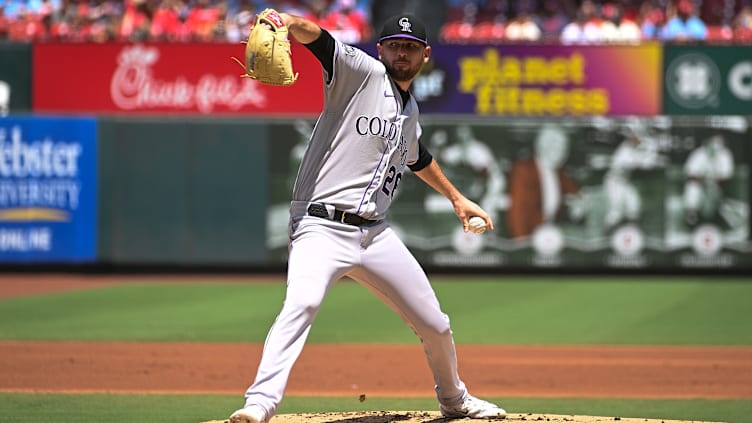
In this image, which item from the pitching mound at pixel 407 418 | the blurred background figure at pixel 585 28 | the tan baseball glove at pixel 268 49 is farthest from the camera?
the blurred background figure at pixel 585 28

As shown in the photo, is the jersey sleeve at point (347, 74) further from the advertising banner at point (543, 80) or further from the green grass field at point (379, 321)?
the advertising banner at point (543, 80)

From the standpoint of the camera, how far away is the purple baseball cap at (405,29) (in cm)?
547

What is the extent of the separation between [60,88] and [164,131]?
2084 millimetres

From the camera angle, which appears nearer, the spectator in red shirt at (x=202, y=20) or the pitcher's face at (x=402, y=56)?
the pitcher's face at (x=402, y=56)

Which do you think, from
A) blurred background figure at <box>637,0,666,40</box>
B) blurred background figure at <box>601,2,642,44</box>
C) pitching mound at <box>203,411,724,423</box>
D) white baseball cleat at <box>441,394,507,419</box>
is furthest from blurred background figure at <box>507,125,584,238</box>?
white baseball cleat at <box>441,394,507,419</box>

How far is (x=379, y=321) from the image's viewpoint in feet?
41.5

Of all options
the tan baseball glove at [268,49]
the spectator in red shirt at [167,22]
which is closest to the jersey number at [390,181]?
the tan baseball glove at [268,49]

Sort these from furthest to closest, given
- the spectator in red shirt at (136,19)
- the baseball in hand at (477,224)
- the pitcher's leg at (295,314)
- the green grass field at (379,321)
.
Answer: the spectator in red shirt at (136,19) → the green grass field at (379,321) → the baseball in hand at (477,224) → the pitcher's leg at (295,314)

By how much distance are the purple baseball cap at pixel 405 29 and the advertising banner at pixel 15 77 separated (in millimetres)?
13861

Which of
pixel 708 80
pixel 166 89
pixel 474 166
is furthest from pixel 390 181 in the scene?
pixel 708 80

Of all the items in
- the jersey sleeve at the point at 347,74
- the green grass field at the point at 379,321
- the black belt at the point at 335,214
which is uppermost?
the jersey sleeve at the point at 347,74

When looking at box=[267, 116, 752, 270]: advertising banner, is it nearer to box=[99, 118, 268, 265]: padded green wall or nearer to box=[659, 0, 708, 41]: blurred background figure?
box=[99, 118, 268, 265]: padded green wall

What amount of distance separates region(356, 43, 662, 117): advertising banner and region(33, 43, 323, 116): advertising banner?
2091mm

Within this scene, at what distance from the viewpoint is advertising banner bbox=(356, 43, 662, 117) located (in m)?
17.7
